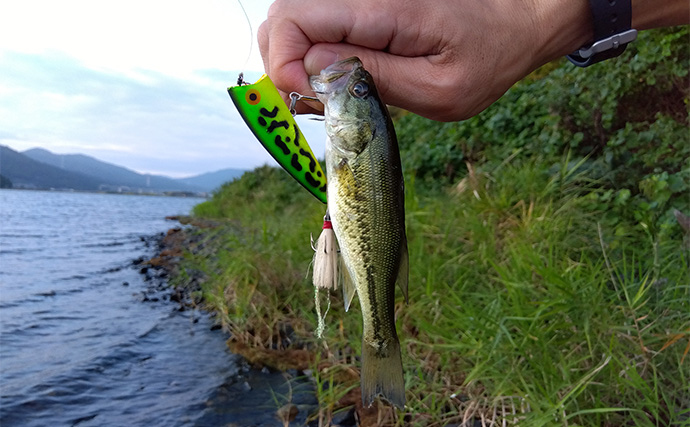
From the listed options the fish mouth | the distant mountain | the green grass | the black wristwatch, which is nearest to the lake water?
the green grass

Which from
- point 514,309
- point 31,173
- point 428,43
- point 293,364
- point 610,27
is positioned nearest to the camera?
point 428,43

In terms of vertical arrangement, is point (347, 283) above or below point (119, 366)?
above

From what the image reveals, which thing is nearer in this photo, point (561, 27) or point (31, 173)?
point (561, 27)

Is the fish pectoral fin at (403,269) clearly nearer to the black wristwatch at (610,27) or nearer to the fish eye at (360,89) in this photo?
the fish eye at (360,89)

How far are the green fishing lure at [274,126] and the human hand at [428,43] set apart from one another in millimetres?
97

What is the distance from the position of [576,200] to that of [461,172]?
276 cm

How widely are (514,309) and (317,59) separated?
3023mm

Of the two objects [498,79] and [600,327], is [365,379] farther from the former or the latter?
[600,327]

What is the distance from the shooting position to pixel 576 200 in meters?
5.64

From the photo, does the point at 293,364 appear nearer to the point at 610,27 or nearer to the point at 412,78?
the point at 412,78

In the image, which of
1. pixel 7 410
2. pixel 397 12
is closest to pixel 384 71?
pixel 397 12

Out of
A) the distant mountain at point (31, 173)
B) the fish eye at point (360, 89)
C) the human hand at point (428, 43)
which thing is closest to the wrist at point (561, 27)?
the human hand at point (428, 43)

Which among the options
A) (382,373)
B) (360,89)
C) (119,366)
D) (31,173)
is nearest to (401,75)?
(360,89)

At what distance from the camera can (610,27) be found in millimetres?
1982
